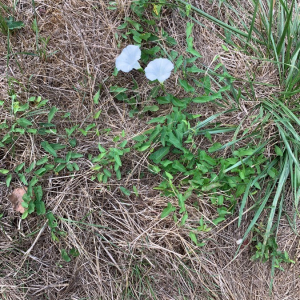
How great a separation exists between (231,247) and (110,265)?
673 millimetres

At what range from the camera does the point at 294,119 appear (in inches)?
65.4

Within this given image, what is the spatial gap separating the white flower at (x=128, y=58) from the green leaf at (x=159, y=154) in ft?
1.51

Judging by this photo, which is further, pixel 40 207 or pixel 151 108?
pixel 151 108

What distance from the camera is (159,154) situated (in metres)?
1.61

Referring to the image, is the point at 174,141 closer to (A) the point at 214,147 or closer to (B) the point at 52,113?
(A) the point at 214,147

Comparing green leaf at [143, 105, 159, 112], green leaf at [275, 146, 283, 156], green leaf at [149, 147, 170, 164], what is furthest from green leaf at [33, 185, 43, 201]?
green leaf at [275, 146, 283, 156]

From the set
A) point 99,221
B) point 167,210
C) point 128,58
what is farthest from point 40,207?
point 128,58

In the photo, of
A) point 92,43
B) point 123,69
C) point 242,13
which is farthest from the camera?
point 242,13

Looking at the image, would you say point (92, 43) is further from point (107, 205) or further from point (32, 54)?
point (107, 205)

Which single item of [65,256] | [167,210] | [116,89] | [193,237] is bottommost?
[65,256]

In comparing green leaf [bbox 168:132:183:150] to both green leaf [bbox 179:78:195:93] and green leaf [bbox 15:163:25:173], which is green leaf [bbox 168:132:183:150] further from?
green leaf [bbox 15:163:25:173]

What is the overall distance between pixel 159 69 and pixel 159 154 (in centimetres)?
45

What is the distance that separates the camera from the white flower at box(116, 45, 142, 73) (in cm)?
161

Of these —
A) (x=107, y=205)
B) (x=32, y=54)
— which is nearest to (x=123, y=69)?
(x=32, y=54)
